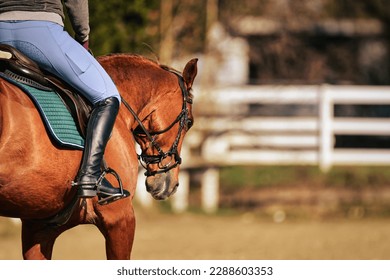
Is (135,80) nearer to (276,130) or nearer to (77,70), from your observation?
(77,70)

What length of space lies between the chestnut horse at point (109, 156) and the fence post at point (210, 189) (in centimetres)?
952

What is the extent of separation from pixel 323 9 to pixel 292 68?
2.10 m

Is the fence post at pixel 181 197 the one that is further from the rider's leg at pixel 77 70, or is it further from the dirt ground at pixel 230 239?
the rider's leg at pixel 77 70

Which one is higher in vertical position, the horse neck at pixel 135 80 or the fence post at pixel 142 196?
the fence post at pixel 142 196

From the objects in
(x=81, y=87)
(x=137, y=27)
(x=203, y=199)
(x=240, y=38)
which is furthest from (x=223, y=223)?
(x=81, y=87)

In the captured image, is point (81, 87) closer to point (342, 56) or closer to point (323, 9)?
point (323, 9)

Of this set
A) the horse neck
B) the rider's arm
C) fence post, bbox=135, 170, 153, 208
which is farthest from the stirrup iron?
fence post, bbox=135, 170, 153, 208

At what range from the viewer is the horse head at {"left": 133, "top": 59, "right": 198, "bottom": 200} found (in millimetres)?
6500

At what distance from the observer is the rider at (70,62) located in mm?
5668

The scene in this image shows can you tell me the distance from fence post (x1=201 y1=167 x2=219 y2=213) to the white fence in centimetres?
2

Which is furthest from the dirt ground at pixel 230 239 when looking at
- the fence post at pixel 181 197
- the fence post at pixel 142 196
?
the fence post at pixel 181 197

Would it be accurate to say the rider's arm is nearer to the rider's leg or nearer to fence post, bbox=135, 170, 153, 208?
the rider's leg

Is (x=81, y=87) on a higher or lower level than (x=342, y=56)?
Answer: lower
